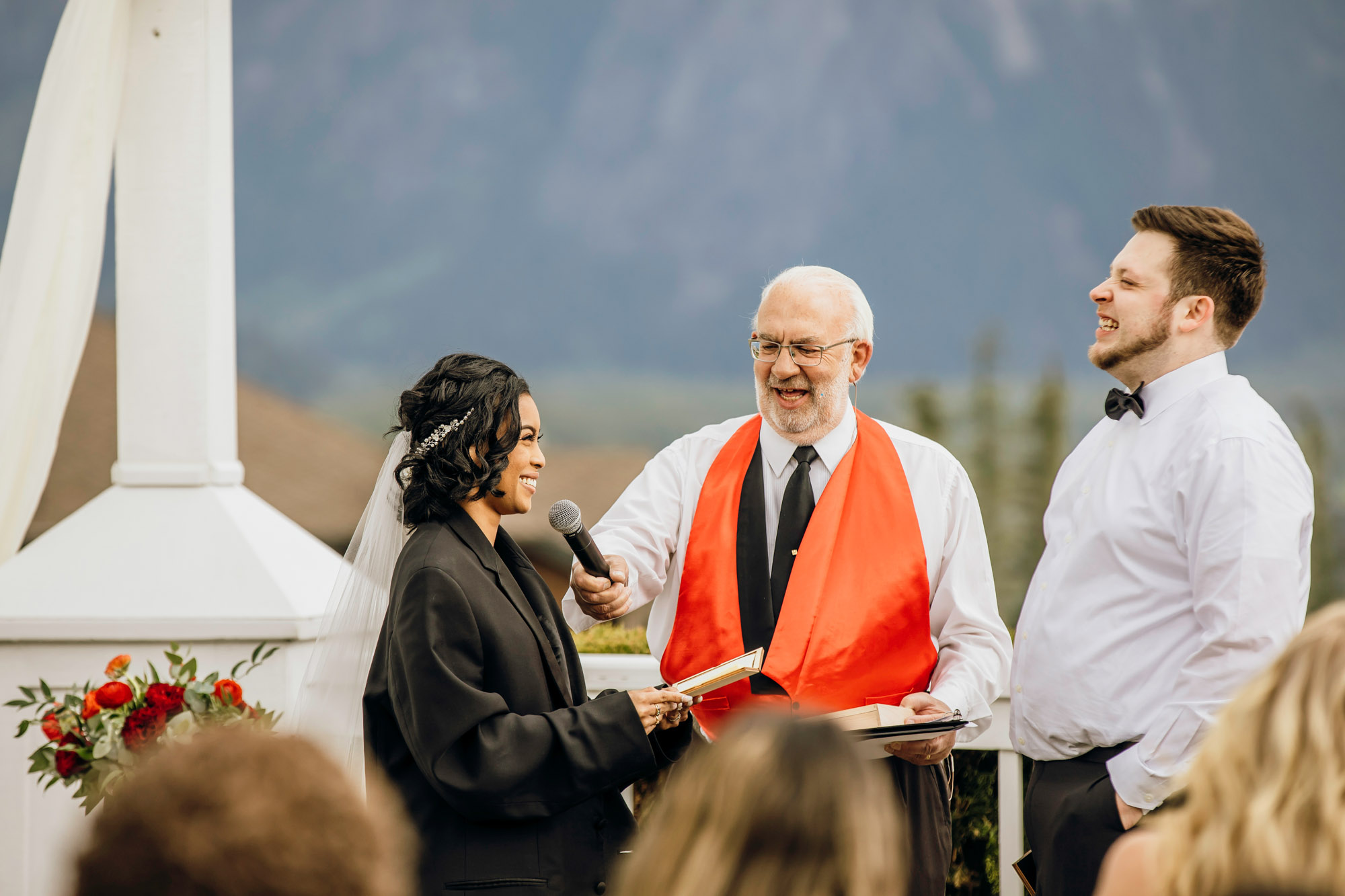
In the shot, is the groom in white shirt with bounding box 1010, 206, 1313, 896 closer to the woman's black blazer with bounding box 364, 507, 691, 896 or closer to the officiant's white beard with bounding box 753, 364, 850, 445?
the officiant's white beard with bounding box 753, 364, 850, 445

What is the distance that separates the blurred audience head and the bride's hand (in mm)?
1257

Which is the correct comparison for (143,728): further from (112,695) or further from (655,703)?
(655,703)

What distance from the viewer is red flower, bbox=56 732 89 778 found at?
2.51 m

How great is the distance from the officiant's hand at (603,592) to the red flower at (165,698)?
921 millimetres

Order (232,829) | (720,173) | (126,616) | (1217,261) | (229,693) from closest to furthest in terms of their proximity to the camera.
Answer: (232,829), (1217,261), (229,693), (126,616), (720,173)

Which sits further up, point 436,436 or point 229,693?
point 436,436

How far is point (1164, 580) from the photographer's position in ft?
7.89

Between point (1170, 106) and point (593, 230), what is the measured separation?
8.15m

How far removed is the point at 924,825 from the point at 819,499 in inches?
33.3

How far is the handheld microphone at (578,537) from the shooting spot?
2.50 metres

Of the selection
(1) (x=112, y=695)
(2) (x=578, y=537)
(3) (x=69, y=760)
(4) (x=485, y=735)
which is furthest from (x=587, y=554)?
(3) (x=69, y=760)

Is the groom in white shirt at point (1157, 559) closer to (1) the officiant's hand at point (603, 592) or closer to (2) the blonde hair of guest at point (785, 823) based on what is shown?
(1) the officiant's hand at point (603, 592)

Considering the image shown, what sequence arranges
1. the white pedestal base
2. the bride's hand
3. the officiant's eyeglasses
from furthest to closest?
the white pedestal base < the officiant's eyeglasses < the bride's hand

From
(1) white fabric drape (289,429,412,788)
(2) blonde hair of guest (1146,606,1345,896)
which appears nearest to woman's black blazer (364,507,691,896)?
(1) white fabric drape (289,429,412,788)
